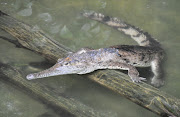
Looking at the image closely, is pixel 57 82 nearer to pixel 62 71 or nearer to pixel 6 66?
pixel 62 71

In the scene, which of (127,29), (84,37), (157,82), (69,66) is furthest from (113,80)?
(127,29)

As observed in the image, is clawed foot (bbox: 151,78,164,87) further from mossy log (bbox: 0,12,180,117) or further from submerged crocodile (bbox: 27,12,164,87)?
mossy log (bbox: 0,12,180,117)

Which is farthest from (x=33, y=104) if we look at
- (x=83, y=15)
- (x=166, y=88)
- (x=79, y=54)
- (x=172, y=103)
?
(x=83, y=15)

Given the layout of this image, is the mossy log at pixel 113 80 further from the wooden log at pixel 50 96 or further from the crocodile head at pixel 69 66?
the wooden log at pixel 50 96

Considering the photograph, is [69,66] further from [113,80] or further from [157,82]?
[157,82]

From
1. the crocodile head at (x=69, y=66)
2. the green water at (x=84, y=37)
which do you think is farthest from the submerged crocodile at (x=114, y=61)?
the green water at (x=84, y=37)

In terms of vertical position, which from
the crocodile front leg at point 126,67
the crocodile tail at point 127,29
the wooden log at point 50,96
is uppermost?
the crocodile tail at point 127,29
